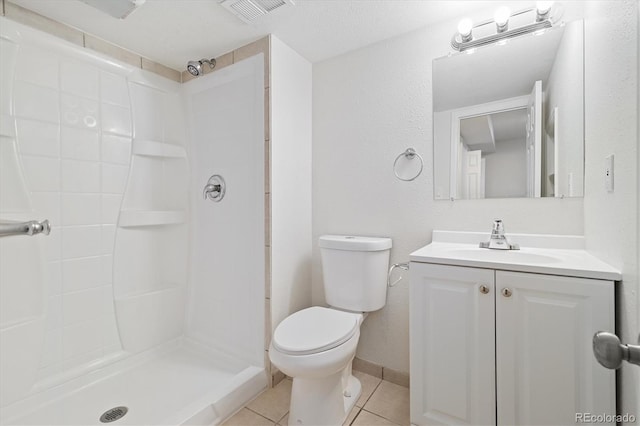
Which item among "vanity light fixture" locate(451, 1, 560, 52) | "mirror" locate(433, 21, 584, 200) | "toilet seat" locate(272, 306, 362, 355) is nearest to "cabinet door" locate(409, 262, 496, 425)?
"toilet seat" locate(272, 306, 362, 355)

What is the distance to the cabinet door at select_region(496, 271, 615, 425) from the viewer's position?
92 centimetres

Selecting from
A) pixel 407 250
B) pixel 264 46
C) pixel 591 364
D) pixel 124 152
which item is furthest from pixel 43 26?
pixel 591 364

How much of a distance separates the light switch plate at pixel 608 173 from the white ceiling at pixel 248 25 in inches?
37.6

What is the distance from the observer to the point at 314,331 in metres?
1.32

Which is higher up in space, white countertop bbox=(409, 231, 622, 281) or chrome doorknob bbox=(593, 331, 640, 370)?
white countertop bbox=(409, 231, 622, 281)

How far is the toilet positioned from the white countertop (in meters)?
0.34

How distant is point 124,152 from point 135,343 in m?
1.20

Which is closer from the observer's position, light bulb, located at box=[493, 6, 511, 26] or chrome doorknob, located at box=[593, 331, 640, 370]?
chrome doorknob, located at box=[593, 331, 640, 370]

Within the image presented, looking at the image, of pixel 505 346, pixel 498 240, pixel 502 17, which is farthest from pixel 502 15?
pixel 505 346

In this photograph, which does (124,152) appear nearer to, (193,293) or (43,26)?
(43,26)

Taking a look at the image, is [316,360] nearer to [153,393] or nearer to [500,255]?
[500,255]

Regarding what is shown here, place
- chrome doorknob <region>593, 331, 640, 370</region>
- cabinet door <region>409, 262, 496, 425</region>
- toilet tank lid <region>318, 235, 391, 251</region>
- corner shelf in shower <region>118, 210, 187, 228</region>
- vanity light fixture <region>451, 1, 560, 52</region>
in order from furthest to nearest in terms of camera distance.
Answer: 1. corner shelf in shower <region>118, 210, 187, 228</region>
2. toilet tank lid <region>318, 235, 391, 251</region>
3. vanity light fixture <region>451, 1, 560, 52</region>
4. cabinet door <region>409, 262, 496, 425</region>
5. chrome doorknob <region>593, 331, 640, 370</region>

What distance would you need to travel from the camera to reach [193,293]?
207 centimetres
